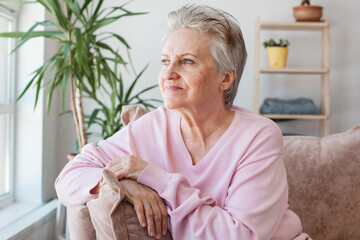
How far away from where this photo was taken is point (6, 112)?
8.34ft

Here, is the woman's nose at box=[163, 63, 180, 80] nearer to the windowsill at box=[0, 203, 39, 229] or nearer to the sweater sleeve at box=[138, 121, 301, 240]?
the sweater sleeve at box=[138, 121, 301, 240]

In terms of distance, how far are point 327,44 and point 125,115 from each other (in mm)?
1772

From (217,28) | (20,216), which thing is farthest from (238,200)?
(20,216)

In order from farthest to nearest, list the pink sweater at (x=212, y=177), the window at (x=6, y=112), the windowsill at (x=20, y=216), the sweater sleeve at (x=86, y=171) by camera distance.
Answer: the window at (x=6, y=112) < the windowsill at (x=20, y=216) < the sweater sleeve at (x=86, y=171) < the pink sweater at (x=212, y=177)

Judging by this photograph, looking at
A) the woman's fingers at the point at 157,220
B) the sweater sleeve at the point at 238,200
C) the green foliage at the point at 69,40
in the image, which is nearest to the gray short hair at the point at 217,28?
the sweater sleeve at the point at 238,200

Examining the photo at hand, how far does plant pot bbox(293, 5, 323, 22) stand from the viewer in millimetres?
2895

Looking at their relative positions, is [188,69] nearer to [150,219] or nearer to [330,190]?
[150,219]

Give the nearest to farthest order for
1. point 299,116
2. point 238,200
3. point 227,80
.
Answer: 1. point 238,200
2. point 227,80
3. point 299,116

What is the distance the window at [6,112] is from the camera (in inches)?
100

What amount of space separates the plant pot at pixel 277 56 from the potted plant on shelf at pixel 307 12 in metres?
0.25

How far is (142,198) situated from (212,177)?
30 cm

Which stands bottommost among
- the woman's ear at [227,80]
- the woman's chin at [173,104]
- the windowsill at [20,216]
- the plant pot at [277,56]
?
the windowsill at [20,216]

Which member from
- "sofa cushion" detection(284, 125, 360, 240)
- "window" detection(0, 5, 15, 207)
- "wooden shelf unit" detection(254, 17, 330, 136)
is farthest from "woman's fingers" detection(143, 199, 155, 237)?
"wooden shelf unit" detection(254, 17, 330, 136)

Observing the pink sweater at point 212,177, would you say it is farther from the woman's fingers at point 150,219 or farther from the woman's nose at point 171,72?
the woman's nose at point 171,72
